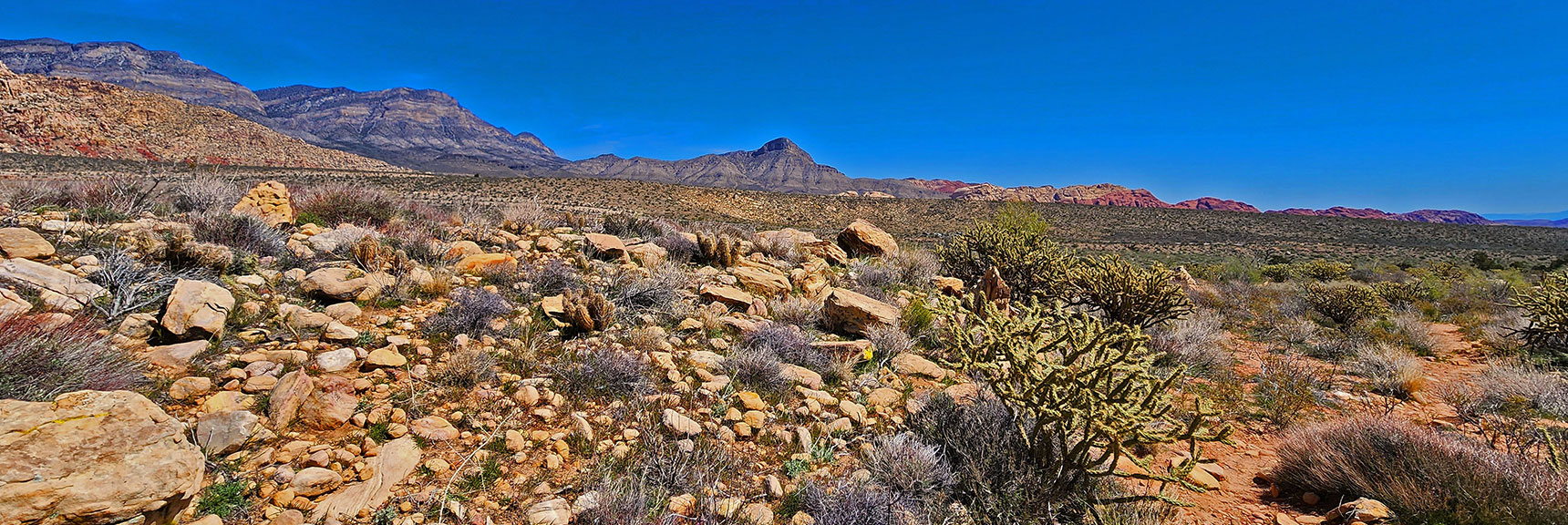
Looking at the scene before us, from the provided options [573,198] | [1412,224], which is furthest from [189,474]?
[1412,224]

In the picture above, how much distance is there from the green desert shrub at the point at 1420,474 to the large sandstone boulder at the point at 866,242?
→ 6345 mm

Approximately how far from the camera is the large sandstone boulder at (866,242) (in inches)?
375

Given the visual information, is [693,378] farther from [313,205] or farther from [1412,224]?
[1412,224]

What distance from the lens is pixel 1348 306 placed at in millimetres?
8695

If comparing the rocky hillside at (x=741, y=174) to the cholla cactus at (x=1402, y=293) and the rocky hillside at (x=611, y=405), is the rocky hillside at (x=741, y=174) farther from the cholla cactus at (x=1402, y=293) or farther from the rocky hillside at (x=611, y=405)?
the rocky hillside at (x=611, y=405)

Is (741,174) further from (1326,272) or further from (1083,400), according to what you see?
(1083,400)

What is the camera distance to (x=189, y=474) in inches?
79.6

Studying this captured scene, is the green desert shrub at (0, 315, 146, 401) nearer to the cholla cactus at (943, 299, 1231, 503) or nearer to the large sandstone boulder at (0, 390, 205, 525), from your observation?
the large sandstone boulder at (0, 390, 205, 525)

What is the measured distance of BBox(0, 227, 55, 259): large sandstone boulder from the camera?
149 inches

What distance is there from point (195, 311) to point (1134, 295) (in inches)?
317

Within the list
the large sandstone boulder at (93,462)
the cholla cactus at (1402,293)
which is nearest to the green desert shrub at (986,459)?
the large sandstone boulder at (93,462)

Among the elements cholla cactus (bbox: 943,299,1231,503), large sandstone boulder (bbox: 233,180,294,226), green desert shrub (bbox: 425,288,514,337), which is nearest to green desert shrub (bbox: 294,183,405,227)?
large sandstone boulder (bbox: 233,180,294,226)

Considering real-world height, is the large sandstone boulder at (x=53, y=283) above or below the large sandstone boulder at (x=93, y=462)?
above

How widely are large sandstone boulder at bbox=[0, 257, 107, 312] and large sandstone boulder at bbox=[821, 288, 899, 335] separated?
511cm
